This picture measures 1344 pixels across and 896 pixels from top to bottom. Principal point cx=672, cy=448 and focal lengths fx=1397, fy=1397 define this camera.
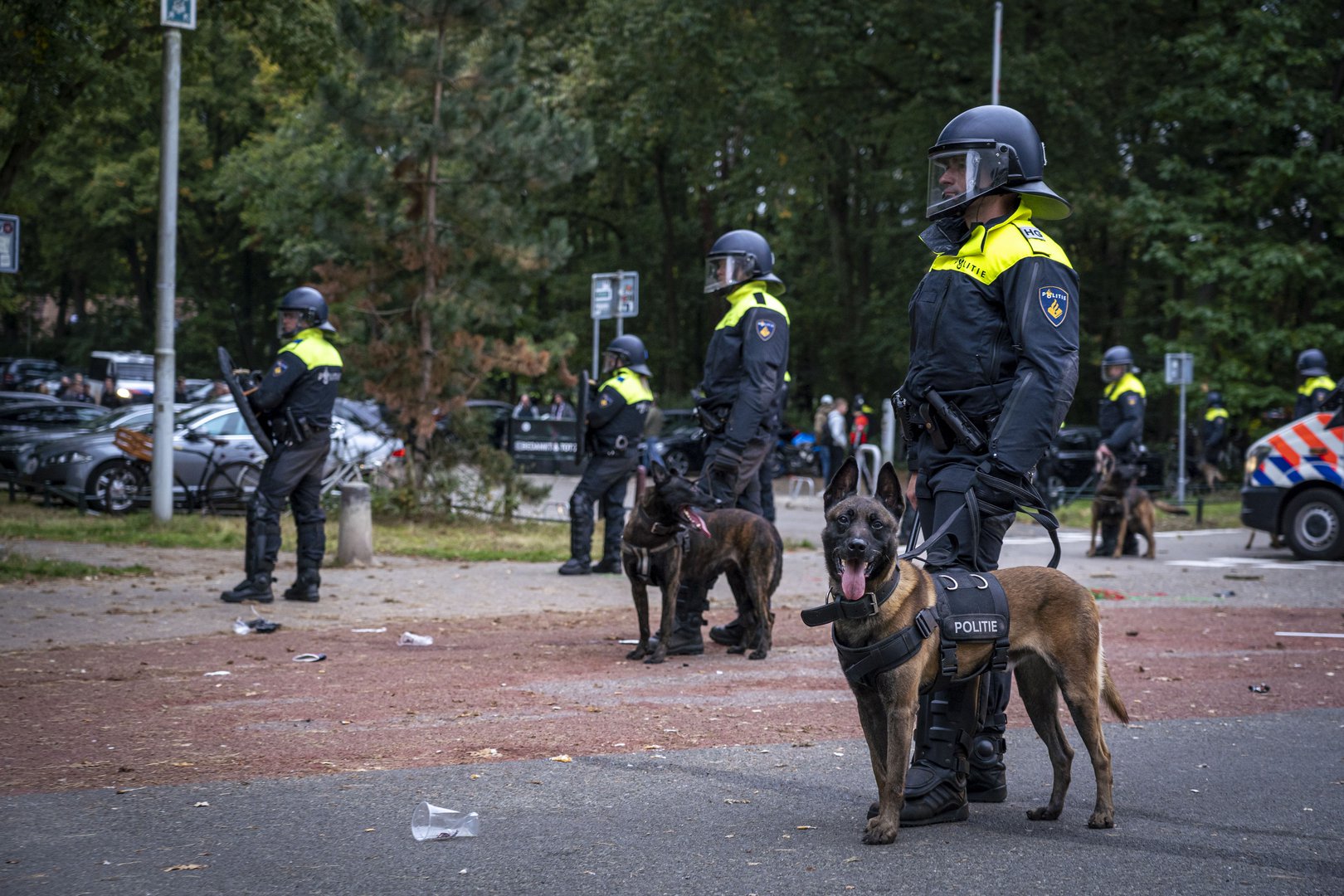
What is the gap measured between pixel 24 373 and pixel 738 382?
170 ft

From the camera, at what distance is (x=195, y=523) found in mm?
16125

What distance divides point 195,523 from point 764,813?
1262 cm

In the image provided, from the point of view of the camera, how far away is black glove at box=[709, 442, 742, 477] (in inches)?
349

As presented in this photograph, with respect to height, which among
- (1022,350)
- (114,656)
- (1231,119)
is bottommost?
(114,656)

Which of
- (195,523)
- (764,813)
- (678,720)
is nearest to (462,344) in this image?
(195,523)

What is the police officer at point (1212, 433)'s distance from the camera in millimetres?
27547

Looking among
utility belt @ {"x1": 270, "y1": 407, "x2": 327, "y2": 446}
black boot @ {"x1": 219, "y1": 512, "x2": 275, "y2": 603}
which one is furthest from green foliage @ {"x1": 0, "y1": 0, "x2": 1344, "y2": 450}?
black boot @ {"x1": 219, "y1": 512, "x2": 275, "y2": 603}

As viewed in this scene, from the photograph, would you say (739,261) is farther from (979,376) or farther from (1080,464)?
(1080,464)

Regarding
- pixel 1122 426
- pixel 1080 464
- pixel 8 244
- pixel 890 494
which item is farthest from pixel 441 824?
pixel 1080 464

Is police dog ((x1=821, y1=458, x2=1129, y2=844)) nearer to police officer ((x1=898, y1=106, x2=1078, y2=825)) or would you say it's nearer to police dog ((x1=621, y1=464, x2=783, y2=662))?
police officer ((x1=898, y1=106, x2=1078, y2=825))

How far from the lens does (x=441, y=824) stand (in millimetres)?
4664

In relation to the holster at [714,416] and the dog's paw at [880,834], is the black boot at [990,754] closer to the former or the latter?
the dog's paw at [880,834]

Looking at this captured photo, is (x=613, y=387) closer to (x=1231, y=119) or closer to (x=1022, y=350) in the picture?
(x=1022, y=350)

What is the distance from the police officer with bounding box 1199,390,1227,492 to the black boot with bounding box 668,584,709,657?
839 inches
